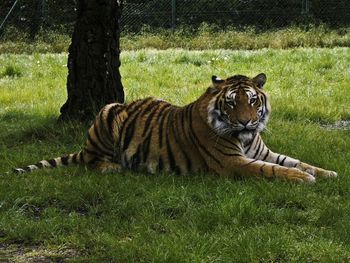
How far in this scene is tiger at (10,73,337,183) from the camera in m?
6.10

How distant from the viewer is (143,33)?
22.7m

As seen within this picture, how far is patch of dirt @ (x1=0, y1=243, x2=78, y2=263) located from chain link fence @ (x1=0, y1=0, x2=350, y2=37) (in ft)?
61.9

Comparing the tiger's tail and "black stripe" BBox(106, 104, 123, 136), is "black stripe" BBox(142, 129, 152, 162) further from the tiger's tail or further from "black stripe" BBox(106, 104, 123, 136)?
the tiger's tail

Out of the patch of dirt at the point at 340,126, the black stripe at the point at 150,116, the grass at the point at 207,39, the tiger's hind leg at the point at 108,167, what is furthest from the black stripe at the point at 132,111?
the grass at the point at 207,39

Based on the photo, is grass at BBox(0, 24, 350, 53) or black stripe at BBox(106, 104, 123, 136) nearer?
black stripe at BBox(106, 104, 123, 136)

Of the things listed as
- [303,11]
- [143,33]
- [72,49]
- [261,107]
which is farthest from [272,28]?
[261,107]

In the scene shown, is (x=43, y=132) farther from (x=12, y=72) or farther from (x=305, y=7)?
(x=305, y=7)

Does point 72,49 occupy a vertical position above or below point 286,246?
above

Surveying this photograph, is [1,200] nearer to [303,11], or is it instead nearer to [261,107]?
[261,107]

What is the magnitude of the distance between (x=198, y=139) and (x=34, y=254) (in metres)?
2.26

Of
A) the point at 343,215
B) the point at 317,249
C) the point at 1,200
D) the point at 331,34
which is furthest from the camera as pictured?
the point at 331,34

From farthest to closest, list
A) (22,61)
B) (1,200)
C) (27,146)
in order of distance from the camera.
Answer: (22,61) < (27,146) < (1,200)

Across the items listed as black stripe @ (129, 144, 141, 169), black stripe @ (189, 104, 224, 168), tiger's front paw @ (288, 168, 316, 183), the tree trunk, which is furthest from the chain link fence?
tiger's front paw @ (288, 168, 316, 183)

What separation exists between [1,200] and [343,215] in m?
2.85
